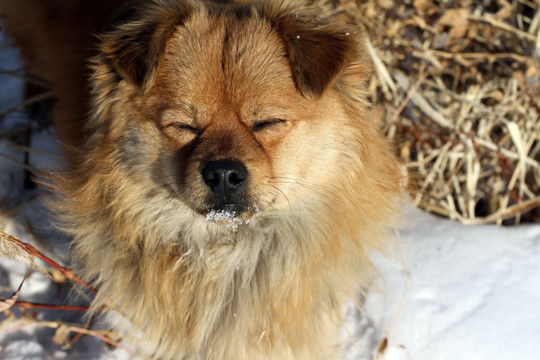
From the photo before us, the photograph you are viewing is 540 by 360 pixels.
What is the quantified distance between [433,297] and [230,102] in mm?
1789

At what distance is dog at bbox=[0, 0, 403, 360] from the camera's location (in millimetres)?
2008

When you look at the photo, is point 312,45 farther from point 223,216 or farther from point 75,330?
point 75,330

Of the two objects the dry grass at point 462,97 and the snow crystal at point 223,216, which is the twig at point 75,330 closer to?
the snow crystal at point 223,216

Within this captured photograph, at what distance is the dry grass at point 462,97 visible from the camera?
351 cm

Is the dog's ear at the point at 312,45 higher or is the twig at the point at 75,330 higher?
the dog's ear at the point at 312,45

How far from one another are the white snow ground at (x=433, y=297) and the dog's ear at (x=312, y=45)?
58.3 inches

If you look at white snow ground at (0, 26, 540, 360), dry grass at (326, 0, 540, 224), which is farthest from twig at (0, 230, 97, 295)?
dry grass at (326, 0, 540, 224)

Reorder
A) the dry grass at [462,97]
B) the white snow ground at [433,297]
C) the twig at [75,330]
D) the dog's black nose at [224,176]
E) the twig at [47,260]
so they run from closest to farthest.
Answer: the dog's black nose at [224,176]
the twig at [47,260]
the twig at [75,330]
the white snow ground at [433,297]
the dry grass at [462,97]

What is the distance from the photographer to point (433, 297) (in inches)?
117

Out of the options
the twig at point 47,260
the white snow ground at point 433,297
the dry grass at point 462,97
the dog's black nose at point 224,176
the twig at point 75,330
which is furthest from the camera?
the dry grass at point 462,97

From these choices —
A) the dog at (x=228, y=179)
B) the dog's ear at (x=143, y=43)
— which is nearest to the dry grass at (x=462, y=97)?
the dog at (x=228, y=179)

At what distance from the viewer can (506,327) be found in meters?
2.75

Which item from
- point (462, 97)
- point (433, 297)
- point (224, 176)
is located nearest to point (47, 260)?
point (224, 176)

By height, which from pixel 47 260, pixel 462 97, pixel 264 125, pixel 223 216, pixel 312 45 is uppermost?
pixel 312 45
